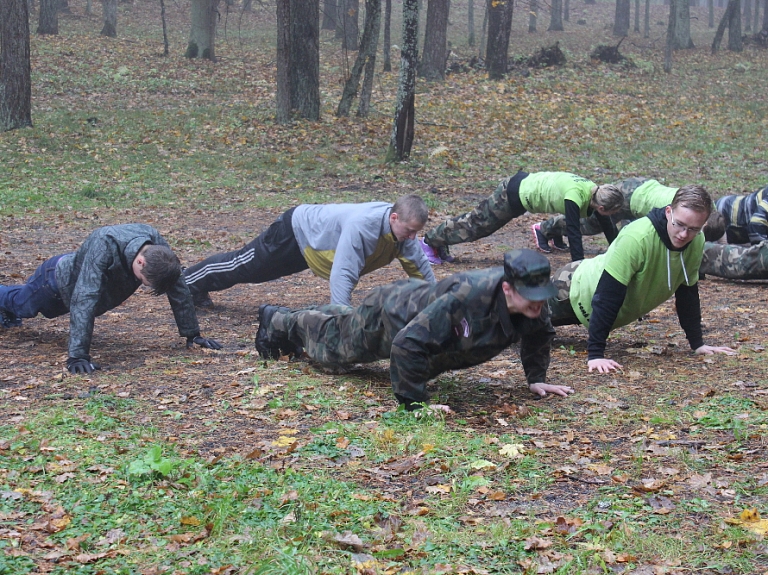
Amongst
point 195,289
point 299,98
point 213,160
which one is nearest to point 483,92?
point 299,98

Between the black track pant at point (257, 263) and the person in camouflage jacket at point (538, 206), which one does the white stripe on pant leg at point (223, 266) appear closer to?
the black track pant at point (257, 263)

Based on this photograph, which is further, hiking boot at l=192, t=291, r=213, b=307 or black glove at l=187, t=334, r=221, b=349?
hiking boot at l=192, t=291, r=213, b=307

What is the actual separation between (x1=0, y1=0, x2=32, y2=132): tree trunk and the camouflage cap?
1590 centimetres

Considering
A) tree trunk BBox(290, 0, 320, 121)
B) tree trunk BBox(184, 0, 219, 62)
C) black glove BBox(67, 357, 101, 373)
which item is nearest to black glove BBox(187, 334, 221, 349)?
black glove BBox(67, 357, 101, 373)

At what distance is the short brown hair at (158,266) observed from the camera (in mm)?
6445

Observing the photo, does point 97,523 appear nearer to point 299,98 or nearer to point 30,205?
point 30,205

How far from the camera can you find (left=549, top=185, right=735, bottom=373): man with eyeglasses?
570 centimetres

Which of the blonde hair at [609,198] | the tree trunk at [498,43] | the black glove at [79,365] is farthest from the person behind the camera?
the tree trunk at [498,43]

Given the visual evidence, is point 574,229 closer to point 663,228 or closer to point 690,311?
point 690,311

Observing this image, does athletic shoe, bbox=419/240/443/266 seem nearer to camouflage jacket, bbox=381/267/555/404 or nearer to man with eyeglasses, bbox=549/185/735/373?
man with eyeglasses, bbox=549/185/735/373

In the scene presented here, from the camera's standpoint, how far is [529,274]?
472 cm

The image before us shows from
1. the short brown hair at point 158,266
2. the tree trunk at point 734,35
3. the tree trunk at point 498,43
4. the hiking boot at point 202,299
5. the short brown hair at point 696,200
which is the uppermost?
the tree trunk at point 734,35

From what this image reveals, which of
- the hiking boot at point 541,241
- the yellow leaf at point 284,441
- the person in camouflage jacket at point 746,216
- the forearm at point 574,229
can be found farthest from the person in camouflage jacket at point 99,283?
the person in camouflage jacket at point 746,216

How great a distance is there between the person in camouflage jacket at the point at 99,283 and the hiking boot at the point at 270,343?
59 centimetres
